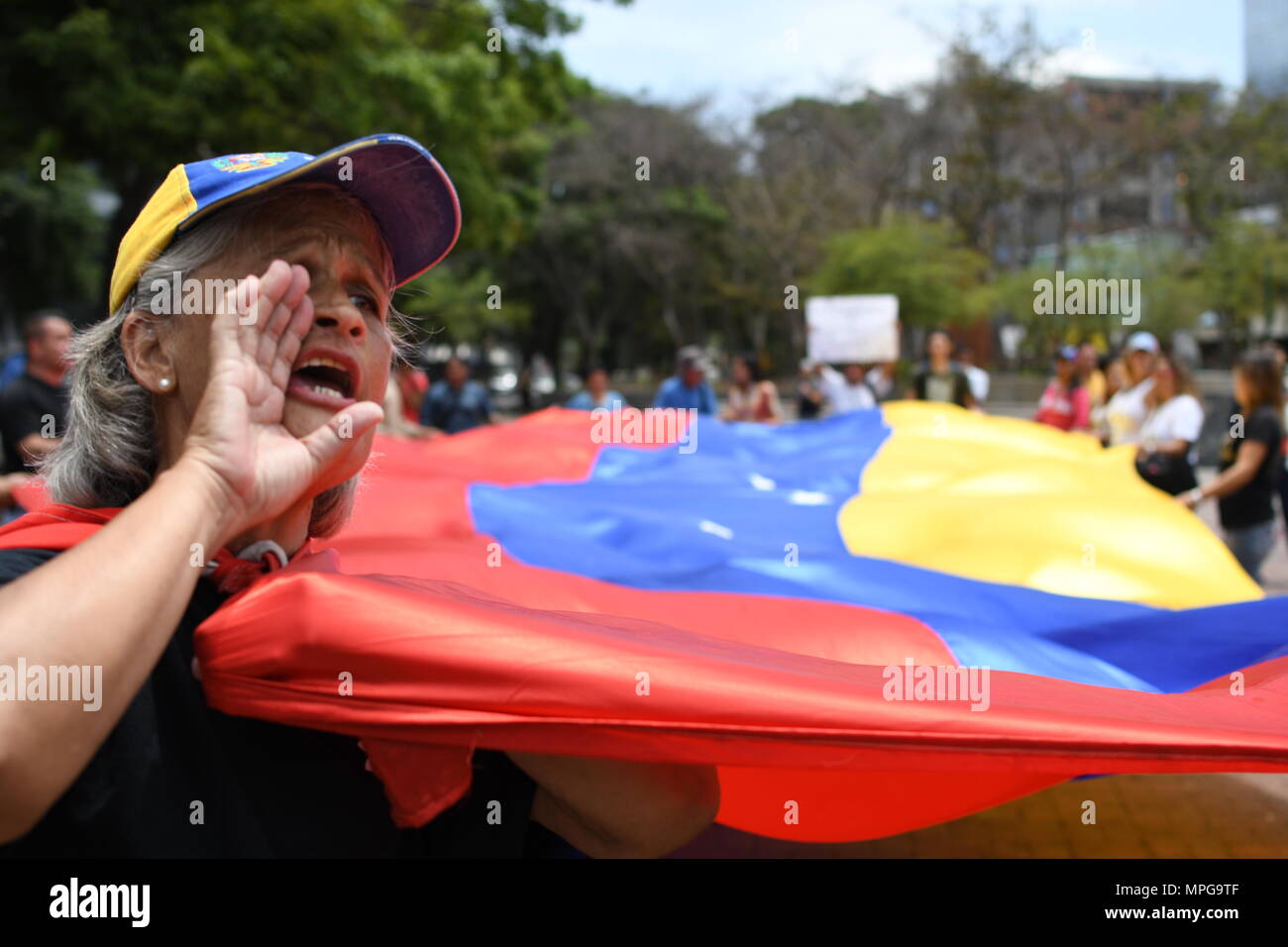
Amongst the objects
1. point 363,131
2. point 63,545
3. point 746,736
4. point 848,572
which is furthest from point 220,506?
point 363,131

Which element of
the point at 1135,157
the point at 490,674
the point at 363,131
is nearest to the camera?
the point at 490,674

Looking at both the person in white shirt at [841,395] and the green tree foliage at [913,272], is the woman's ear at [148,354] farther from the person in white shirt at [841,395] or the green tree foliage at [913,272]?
the green tree foliage at [913,272]

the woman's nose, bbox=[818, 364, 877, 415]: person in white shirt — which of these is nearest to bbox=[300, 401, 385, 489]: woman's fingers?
the woman's nose

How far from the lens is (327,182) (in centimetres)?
139

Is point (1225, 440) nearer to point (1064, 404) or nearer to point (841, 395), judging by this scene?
point (1064, 404)

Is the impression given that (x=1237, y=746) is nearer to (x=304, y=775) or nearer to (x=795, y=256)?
(x=304, y=775)

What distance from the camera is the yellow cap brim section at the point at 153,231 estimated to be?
131 centimetres

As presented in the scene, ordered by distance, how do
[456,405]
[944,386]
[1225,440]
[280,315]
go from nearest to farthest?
[280,315] < [1225,440] < [944,386] < [456,405]

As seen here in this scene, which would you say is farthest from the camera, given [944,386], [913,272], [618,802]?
[913,272]

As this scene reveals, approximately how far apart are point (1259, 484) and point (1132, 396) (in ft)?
5.40

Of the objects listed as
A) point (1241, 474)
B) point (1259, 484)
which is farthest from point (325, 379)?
point (1259, 484)

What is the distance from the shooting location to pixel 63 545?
1.19 metres

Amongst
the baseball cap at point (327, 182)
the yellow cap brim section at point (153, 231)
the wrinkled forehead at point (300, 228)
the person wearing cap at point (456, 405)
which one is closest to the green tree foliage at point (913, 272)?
A: the person wearing cap at point (456, 405)

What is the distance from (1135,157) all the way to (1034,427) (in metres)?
24.6
